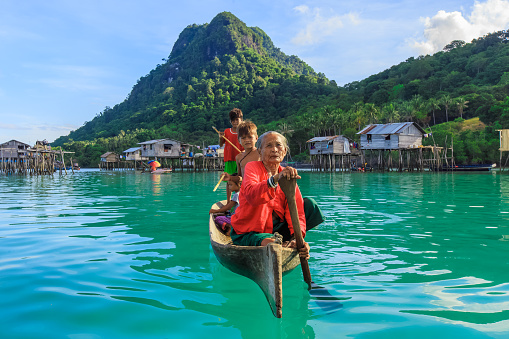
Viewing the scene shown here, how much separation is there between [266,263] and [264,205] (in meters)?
0.79

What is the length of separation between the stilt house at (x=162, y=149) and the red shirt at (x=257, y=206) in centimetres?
5126

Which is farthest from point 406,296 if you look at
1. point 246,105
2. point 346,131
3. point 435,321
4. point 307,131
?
point 246,105

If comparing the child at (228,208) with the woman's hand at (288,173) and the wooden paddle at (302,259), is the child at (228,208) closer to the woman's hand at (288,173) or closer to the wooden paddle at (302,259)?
the wooden paddle at (302,259)

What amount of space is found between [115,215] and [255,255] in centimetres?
755

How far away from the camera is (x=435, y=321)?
3014 mm

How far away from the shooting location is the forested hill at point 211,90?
304 ft

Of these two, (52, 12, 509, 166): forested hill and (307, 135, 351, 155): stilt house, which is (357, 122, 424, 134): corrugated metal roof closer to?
(307, 135, 351, 155): stilt house

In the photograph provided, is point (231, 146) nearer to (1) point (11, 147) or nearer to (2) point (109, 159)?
(1) point (11, 147)

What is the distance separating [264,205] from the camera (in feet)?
11.9

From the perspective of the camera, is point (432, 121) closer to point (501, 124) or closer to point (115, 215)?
point (501, 124)

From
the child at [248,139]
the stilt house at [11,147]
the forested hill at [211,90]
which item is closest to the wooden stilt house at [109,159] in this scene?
the forested hill at [211,90]

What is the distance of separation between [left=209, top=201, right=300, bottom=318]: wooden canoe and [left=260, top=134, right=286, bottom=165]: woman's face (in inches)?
35.9

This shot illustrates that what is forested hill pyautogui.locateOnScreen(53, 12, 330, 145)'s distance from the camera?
92.8m

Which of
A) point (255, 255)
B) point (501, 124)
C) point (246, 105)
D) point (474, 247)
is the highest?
point (246, 105)
